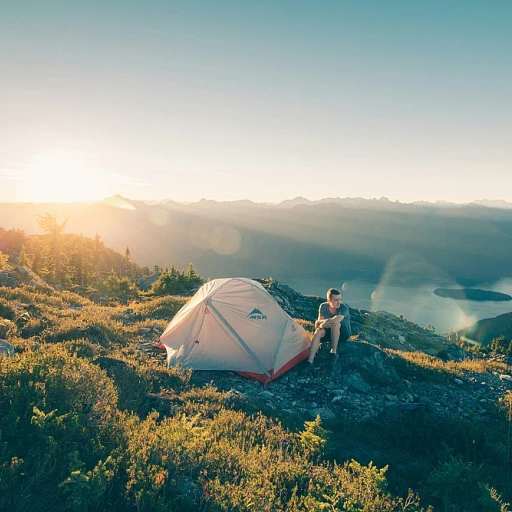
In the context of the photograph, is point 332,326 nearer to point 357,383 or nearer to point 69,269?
point 357,383

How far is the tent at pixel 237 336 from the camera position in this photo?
9.85 m

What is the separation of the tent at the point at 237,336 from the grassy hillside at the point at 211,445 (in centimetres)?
56

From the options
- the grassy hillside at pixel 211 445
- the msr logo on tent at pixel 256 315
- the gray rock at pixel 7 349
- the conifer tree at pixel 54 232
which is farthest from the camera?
the conifer tree at pixel 54 232

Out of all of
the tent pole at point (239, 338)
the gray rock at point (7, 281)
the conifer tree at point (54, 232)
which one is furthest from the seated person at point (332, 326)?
the conifer tree at point (54, 232)

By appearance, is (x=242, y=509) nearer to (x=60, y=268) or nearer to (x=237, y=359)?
(x=237, y=359)

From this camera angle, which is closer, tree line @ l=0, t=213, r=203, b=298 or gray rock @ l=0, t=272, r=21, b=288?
gray rock @ l=0, t=272, r=21, b=288

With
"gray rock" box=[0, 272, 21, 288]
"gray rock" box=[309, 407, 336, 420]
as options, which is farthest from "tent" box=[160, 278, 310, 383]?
"gray rock" box=[0, 272, 21, 288]

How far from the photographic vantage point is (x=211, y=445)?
17.3 ft

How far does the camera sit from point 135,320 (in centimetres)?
1553

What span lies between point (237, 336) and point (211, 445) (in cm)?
484

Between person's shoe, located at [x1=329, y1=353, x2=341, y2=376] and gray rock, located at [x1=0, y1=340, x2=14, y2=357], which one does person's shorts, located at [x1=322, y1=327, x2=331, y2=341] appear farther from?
gray rock, located at [x1=0, y1=340, x2=14, y2=357]

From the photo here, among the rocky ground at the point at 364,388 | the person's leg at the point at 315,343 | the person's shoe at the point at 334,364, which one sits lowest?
the rocky ground at the point at 364,388

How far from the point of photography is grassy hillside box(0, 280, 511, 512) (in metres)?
3.91

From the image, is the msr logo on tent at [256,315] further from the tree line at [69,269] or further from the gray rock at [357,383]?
the tree line at [69,269]
